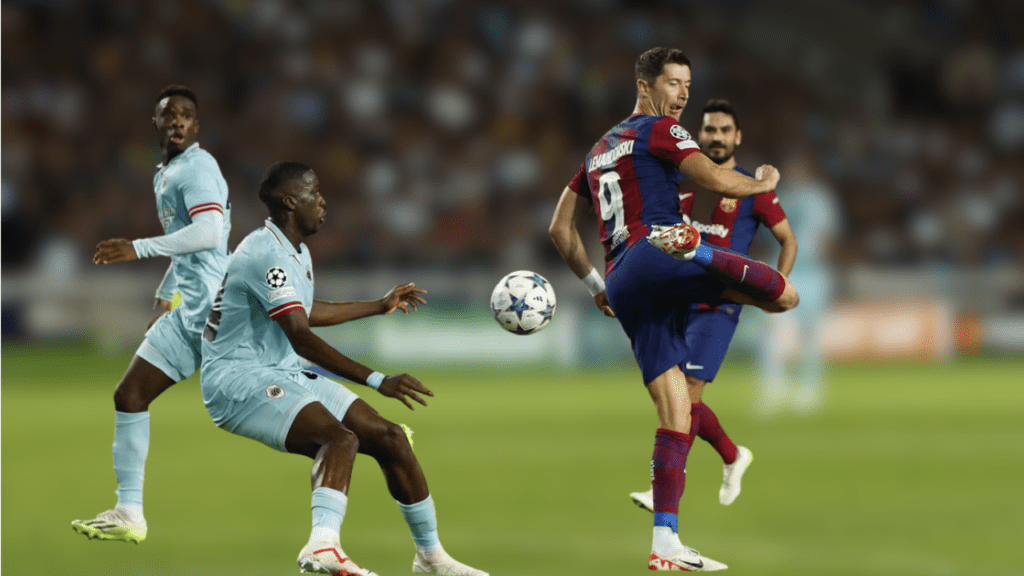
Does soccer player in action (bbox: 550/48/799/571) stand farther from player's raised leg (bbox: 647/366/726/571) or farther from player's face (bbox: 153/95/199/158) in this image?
player's face (bbox: 153/95/199/158)

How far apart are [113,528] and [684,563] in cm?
281

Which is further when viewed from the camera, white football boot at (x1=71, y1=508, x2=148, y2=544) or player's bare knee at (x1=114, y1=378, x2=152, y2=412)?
player's bare knee at (x1=114, y1=378, x2=152, y2=412)

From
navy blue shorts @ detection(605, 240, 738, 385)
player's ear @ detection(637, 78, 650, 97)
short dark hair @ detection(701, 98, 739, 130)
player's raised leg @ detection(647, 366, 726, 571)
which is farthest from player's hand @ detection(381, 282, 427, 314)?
short dark hair @ detection(701, 98, 739, 130)

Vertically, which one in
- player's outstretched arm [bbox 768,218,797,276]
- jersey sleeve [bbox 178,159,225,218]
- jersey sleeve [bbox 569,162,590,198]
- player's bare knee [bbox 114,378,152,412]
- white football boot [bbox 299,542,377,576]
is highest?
player's outstretched arm [bbox 768,218,797,276]

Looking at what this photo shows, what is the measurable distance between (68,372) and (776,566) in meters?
13.1

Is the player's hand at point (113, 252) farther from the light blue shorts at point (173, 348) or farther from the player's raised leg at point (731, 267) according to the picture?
the player's raised leg at point (731, 267)

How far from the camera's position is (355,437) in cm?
504

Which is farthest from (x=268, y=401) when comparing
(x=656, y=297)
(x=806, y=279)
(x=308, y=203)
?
(x=806, y=279)

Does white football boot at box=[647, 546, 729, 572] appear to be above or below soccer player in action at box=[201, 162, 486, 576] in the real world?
below

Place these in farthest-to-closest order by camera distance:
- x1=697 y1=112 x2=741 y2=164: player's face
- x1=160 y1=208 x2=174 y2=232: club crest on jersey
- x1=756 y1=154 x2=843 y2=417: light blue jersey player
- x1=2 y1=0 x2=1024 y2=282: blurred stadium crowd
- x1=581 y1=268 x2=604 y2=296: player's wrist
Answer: x1=2 y1=0 x2=1024 y2=282: blurred stadium crowd < x1=756 y1=154 x2=843 y2=417: light blue jersey player < x1=697 y1=112 x2=741 y2=164: player's face < x1=160 y1=208 x2=174 y2=232: club crest on jersey < x1=581 y1=268 x2=604 y2=296: player's wrist

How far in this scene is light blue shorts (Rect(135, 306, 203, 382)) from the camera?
249 inches

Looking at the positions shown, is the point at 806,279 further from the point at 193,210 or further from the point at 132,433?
the point at 132,433

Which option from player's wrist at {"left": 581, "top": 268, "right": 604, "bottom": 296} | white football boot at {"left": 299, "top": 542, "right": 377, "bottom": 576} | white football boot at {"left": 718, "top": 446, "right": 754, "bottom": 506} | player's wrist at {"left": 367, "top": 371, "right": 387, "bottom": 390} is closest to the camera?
white football boot at {"left": 299, "top": 542, "right": 377, "bottom": 576}

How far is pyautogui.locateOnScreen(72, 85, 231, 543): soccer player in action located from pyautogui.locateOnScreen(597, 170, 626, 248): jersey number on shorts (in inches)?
76.7
